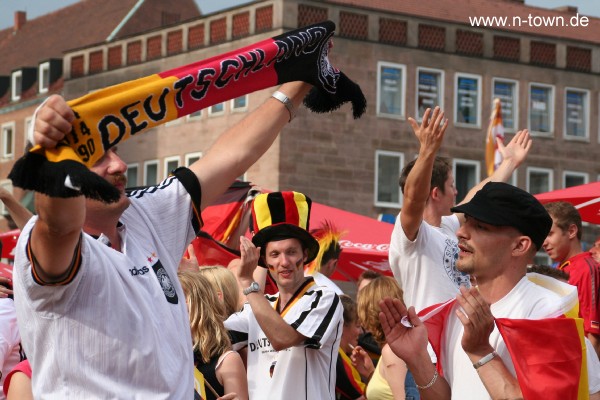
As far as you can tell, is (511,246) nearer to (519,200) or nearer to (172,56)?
(519,200)

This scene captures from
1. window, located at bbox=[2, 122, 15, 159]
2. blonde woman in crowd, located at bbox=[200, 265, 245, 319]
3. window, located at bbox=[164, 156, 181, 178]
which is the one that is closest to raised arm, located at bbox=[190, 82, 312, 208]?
blonde woman in crowd, located at bbox=[200, 265, 245, 319]

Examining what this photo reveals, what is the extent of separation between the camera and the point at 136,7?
64.6 meters

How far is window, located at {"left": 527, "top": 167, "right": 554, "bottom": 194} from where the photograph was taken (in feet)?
179

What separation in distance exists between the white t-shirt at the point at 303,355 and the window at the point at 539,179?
47.4 metres

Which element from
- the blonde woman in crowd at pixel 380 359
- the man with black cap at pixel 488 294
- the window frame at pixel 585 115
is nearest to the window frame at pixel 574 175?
the window frame at pixel 585 115

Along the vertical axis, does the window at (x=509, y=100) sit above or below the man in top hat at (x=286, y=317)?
above

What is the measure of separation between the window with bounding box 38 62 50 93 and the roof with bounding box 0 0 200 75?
20.3 inches

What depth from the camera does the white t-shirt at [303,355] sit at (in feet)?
24.5

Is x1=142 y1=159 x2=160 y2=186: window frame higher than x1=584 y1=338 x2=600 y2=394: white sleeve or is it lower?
higher

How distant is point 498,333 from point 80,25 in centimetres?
6351

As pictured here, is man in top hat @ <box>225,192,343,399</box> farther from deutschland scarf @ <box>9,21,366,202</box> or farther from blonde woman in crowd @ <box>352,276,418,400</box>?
deutschland scarf @ <box>9,21,366,202</box>

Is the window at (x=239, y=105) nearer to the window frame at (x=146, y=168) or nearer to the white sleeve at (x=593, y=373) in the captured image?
the window frame at (x=146, y=168)

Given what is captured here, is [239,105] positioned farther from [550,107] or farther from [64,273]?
[64,273]

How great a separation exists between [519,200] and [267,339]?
2153 millimetres
